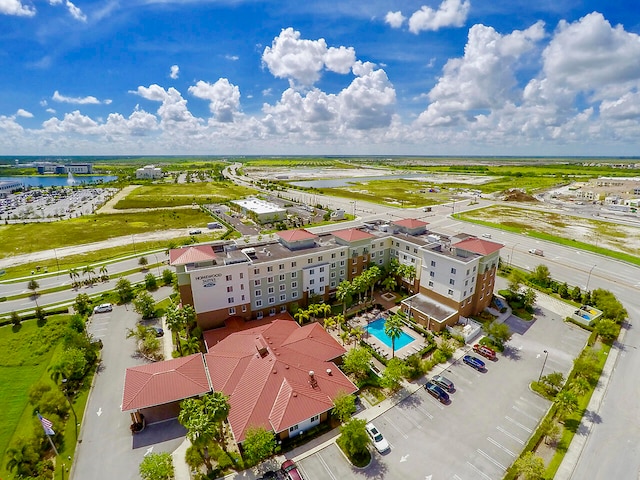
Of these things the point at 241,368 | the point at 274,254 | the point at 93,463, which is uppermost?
the point at 274,254

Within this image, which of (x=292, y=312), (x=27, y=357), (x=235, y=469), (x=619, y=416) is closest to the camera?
(x=235, y=469)

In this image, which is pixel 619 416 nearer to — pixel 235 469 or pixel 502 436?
pixel 502 436

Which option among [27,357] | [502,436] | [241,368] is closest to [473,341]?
[502,436]

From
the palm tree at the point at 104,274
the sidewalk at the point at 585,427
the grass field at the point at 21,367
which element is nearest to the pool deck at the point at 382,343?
the sidewalk at the point at 585,427

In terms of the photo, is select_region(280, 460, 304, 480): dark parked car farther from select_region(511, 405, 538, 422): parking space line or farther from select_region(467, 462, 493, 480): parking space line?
select_region(511, 405, 538, 422): parking space line

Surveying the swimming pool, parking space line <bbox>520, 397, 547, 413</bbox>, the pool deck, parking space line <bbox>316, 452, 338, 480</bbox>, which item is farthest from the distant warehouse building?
parking space line <bbox>520, 397, 547, 413</bbox>

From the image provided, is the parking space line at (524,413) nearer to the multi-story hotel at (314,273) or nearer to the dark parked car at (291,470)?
the multi-story hotel at (314,273)
